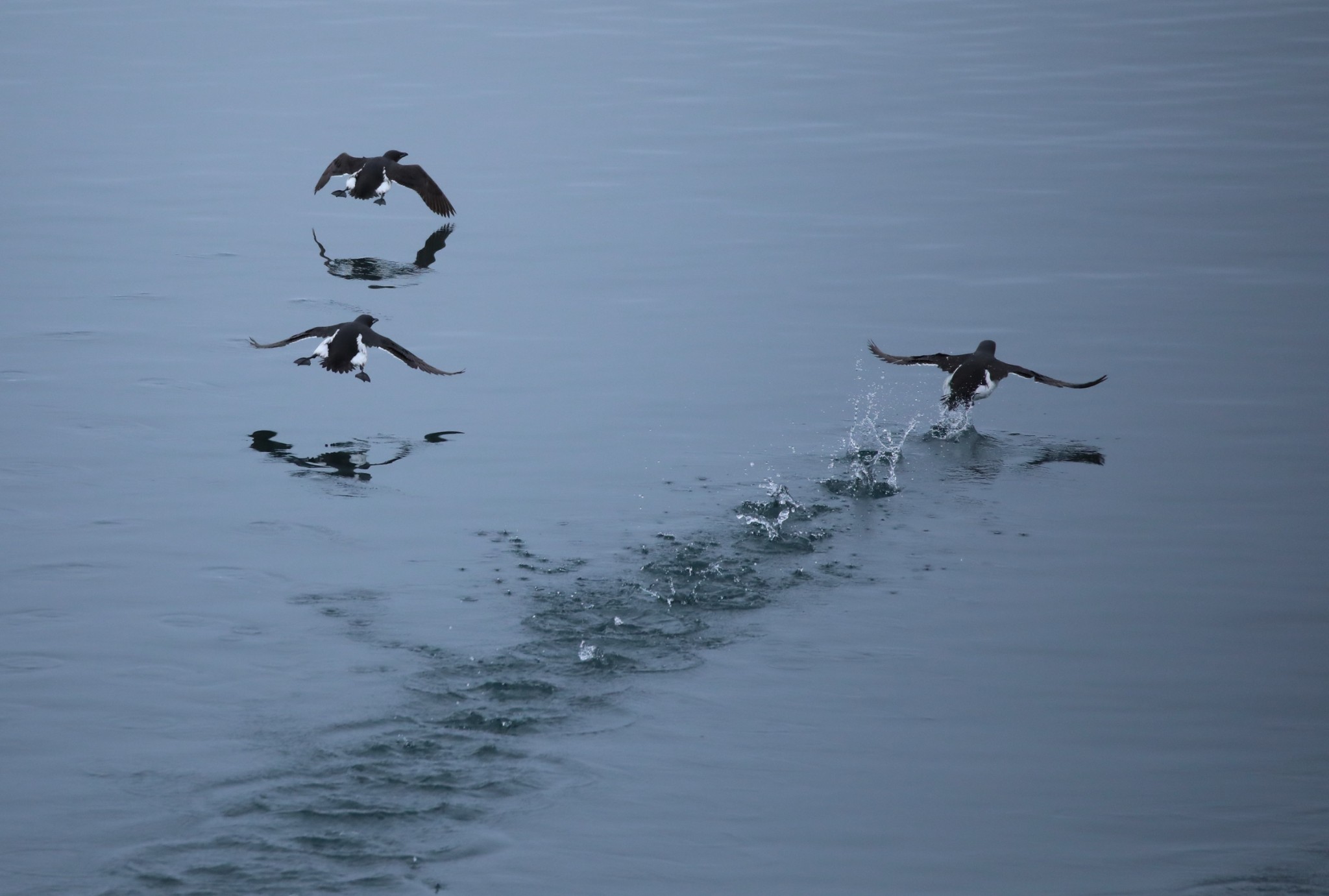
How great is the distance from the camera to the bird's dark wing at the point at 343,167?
2344 centimetres

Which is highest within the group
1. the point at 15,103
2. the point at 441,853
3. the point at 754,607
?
the point at 15,103

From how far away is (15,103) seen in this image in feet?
100

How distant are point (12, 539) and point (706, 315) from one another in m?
8.79

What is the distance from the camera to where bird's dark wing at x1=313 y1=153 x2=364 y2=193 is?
923 inches

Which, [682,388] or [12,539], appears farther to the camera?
[682,388]

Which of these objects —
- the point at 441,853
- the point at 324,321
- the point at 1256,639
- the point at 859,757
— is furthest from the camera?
the point at 324,321

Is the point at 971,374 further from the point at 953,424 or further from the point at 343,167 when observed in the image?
the point at 343,167

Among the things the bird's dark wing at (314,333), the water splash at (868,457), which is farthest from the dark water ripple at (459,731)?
the bird's dark wing at (314,333)

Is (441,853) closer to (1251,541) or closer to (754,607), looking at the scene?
(754,607)

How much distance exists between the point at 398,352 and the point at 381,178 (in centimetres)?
775

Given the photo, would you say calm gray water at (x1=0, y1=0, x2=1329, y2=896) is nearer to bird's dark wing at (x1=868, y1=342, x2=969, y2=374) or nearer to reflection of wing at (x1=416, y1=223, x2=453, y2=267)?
reflection of wing at (x1=416, y1=223, x2=453, y2=267)

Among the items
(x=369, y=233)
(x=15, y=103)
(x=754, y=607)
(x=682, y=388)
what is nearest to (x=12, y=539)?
(x=754, y=607)

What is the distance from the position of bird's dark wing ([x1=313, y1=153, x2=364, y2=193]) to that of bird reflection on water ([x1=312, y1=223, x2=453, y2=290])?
1431 millimetres

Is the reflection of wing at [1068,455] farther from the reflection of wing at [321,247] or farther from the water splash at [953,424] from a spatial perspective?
the reflection of wing at [321,247]
